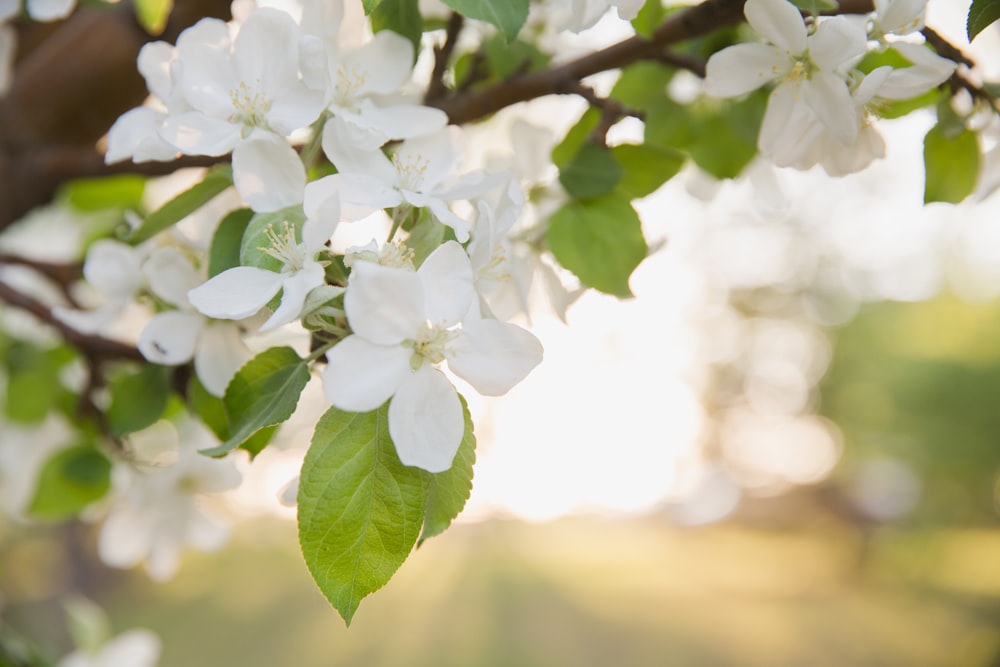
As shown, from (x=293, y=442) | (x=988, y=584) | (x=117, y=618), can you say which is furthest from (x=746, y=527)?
(x=293, y=442)

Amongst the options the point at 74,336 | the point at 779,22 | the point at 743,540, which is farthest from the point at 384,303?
the point at 743,540

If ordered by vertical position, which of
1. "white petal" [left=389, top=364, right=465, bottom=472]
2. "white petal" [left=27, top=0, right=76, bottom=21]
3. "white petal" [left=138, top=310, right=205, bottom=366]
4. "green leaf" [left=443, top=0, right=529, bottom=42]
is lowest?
"white petal" [left=138, top=310, right=205, bottom=366]

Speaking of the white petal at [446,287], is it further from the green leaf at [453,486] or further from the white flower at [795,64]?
the white flower at [795,64]

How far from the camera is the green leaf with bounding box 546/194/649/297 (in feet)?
1.67

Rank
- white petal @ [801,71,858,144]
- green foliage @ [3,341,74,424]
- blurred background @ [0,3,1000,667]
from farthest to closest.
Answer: blurred background @ [0,3,1000,667] → green foliage @ [3,341,74,424] → white petal @ [801,71,858,144]

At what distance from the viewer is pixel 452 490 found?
1.25 ft

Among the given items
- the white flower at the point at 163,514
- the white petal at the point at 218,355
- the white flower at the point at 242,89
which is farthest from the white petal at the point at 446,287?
the white flower at the point at 163,514

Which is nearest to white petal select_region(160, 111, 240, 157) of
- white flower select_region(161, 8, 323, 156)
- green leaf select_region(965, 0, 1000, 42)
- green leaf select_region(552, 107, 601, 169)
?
white flower select_region(161, 8, 323, 156)

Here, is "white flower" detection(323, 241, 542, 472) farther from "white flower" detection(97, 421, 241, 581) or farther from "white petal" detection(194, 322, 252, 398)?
"white flower" detection(97, 421, 241, 581)

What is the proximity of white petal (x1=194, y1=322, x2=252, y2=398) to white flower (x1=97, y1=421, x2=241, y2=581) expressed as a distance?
0.72ft

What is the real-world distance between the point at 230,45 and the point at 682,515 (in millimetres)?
14809

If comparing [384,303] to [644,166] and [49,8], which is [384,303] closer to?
[644,166]

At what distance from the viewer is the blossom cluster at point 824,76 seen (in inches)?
16.4

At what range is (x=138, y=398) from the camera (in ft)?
2.14
